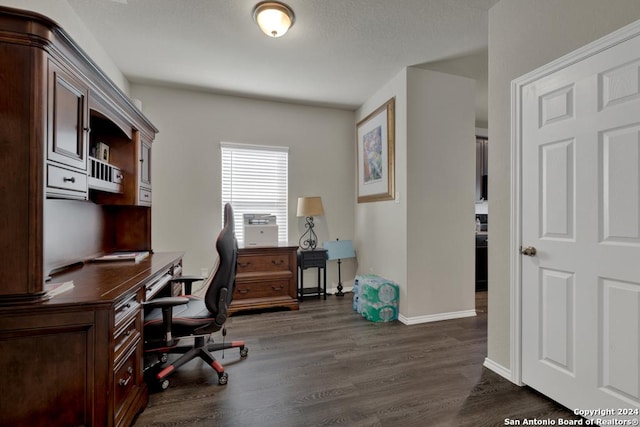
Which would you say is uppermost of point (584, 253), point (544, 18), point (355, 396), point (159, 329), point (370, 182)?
point (544, 18)

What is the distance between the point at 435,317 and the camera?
125 inches

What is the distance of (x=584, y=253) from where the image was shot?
1.59 metres

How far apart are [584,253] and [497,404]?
3.39 ft

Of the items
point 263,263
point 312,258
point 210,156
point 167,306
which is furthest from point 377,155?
point 167,306

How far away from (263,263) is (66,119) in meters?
2.40

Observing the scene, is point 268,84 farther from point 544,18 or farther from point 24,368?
point 24,368

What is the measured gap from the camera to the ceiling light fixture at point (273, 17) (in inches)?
83.4

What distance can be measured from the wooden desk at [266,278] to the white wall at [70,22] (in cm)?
231

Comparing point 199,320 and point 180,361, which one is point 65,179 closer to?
point 199,320

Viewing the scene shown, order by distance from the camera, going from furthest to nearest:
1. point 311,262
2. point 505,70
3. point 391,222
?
point 311,262 < point 391,222 < point 505,70

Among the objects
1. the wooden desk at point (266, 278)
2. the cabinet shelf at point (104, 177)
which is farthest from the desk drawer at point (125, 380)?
the wooden desk at point (266, 278)

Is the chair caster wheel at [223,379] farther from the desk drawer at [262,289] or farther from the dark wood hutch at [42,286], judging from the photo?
the desk drawer at [262,289]

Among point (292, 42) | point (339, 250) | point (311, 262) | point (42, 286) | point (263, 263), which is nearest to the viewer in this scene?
point (42, 286)

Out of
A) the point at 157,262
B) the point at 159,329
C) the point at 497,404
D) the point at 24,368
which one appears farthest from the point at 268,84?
the point at 497,404
